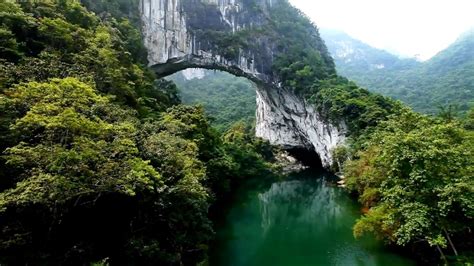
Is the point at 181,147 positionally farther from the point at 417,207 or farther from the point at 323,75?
the point at 323,75

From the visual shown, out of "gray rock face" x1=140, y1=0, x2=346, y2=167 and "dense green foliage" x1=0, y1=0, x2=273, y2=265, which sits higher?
"gray rock face" x1=140, y1=0, x2=346, y2=167

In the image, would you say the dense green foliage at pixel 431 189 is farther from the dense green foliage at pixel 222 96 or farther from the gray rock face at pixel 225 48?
the dense green foliage at pixel 222 96

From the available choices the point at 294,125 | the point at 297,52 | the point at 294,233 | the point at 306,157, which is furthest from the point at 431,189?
the point at 306,157

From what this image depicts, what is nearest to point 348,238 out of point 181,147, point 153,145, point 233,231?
point 233,231

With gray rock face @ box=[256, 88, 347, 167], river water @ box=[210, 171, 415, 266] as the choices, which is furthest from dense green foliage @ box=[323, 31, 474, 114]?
river water @ box=[210, 171, 415, 266]

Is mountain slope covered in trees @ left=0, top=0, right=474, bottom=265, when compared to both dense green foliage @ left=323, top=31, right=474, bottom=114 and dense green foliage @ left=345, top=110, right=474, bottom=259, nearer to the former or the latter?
dense green foliage @ left=345, top=110, right=474, bottom=259
